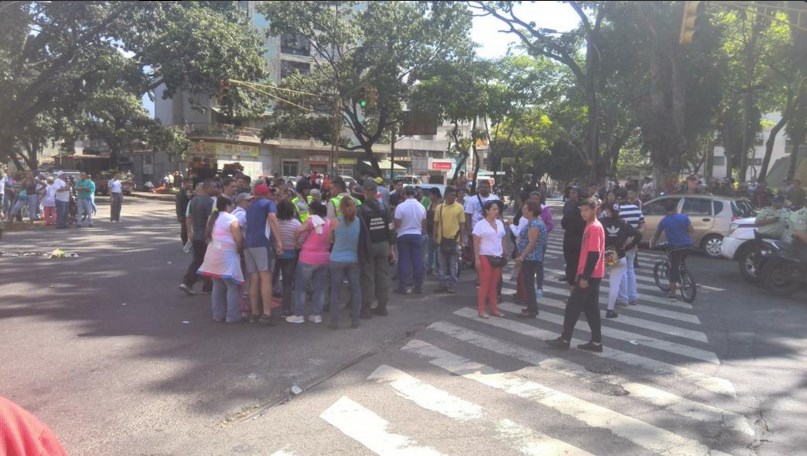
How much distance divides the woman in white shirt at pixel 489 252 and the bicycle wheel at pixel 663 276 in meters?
3.66

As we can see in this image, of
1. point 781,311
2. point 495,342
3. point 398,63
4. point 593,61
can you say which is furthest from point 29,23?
point 781,311

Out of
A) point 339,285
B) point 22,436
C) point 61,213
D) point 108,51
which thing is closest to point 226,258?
point 339,285

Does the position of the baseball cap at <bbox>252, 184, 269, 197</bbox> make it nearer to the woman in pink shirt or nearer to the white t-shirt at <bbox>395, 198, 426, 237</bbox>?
the woman in pink shirt

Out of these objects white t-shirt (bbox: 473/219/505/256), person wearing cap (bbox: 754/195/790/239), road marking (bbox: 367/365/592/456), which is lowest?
road marking (bbox: 367/365/592/456)

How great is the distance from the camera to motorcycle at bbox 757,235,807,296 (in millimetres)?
10125

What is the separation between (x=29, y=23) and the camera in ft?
74.5

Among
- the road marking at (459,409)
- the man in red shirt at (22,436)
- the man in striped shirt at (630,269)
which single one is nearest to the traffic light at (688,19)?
the man in striped shirt at (630,269)

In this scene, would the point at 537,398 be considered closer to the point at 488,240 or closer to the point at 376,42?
the point at 488,240

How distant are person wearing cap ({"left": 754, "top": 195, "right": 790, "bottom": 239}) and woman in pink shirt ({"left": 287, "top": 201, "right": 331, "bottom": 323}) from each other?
848cm

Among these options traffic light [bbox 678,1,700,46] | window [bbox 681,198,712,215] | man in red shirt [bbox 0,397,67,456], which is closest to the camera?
man in red shirt [bbox 0,397,67,456]

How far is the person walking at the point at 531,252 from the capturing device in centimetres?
836

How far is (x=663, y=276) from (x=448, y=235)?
405cm

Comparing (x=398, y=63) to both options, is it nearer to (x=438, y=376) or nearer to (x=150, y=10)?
(x=150, y=10)

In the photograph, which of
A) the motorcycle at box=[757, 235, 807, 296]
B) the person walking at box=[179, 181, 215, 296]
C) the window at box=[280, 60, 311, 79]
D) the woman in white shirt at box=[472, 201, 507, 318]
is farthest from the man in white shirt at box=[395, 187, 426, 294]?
the window at box=[280, 60, 311, 79]
